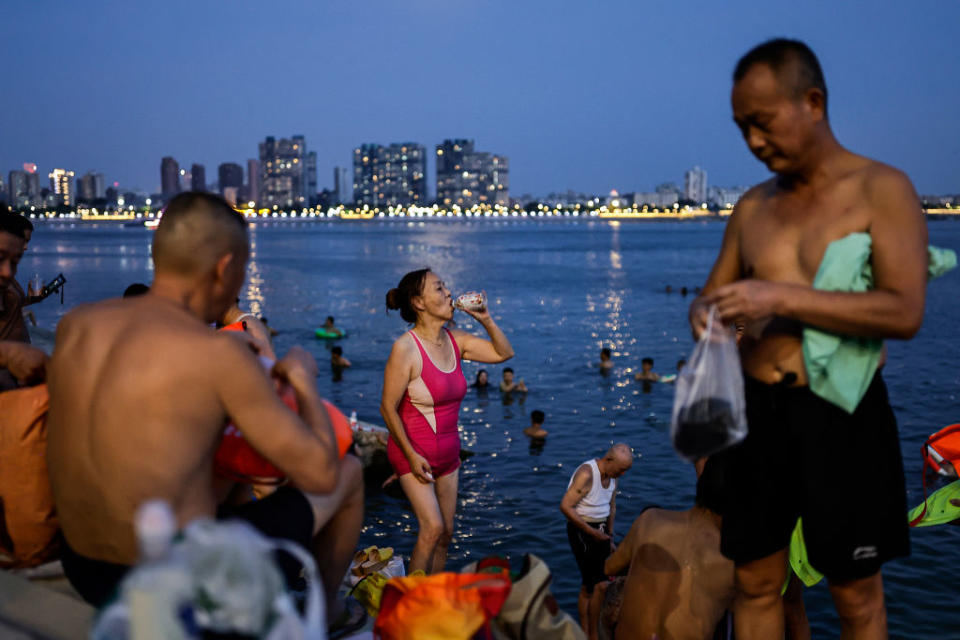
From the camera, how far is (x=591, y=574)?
725cm

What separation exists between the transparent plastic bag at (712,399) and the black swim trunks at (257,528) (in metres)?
1.45

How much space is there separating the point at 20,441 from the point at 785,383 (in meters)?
3.23

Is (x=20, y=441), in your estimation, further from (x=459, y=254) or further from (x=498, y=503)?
(x=459, y=254)

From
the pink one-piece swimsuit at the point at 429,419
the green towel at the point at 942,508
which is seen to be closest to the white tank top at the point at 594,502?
the pink one-piece swimsuit at the point at 429,419

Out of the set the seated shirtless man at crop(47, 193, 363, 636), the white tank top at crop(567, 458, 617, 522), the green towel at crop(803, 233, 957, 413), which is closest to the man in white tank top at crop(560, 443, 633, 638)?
the white tank top at crop(567, 458, 617, 522)

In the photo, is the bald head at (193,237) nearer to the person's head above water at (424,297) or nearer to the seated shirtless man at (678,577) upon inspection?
the seated shirtless man at (678,577)

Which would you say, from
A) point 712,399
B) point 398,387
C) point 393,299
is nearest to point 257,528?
point 712,399

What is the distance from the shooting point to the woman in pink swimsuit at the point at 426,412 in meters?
5.70

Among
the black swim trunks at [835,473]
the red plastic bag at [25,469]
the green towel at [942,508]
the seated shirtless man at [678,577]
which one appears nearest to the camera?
the black swim trunks at [835,473]

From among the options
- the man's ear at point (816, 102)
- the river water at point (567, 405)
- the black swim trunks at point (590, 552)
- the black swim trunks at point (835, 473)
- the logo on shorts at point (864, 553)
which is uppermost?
the man's ear at point (816, 102)

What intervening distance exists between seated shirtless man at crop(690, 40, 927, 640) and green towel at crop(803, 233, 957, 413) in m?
0.05

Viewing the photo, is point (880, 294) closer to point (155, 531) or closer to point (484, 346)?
point (155, 531)

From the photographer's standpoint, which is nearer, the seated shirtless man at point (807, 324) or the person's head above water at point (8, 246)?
the seated shirtless man at point (807, 324)

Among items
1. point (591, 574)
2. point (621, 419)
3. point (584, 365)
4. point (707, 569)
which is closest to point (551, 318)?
point (584, 365)
